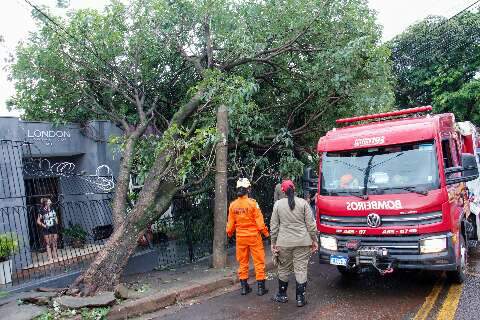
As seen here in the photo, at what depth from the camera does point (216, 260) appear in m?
8.74

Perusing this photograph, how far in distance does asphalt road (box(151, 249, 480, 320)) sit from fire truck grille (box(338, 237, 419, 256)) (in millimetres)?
735

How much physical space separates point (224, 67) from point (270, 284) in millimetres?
4867

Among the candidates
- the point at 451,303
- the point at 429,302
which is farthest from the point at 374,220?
the point at 451,303

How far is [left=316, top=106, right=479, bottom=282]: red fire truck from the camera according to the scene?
5.78m

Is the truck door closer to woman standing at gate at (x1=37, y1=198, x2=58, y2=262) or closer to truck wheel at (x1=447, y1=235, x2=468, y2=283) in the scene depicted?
truck wheel at (x1=447, y1=235, x2=468, y2=283)

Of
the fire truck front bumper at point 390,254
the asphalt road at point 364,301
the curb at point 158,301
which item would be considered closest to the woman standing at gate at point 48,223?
the curb at point 158,301

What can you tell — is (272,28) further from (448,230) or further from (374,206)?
(448,230)

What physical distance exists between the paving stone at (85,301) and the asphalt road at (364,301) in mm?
775

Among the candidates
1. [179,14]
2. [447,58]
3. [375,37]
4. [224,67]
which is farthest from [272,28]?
[447,58]

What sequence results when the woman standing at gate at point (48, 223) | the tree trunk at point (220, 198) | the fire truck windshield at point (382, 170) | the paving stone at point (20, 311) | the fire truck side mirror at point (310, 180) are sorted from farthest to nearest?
1. the woman standing at gate at point (48, 223)
2. the tree trunk at point (220, 198)
3. the fire truck side mirror at point (310, 180)
4. the fire truck windshield at point (382, 170)
5. the paving stone at point (20, 311)

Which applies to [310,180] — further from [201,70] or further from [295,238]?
[201,70]

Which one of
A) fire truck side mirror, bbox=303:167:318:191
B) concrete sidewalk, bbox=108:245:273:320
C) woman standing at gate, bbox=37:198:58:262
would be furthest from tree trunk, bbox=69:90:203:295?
woman standing at gate, bbox=37:198:58:262

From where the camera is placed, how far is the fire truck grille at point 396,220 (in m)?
5.77

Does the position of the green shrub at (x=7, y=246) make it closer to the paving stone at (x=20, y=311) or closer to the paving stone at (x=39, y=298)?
the paving stone at (x=39, y=298)
